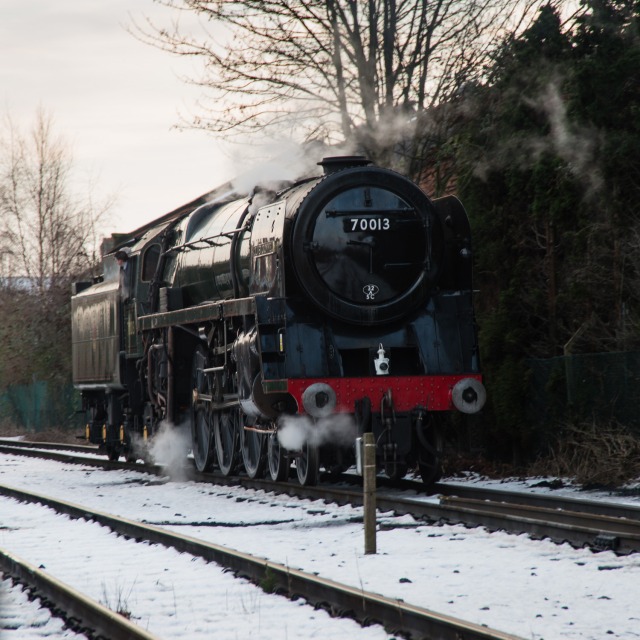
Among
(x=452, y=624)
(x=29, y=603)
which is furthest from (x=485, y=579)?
(x=29, y=603)

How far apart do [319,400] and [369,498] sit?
10.9ft

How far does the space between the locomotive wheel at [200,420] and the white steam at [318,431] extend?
2930 mm

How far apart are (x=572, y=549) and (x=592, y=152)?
21.1 feet

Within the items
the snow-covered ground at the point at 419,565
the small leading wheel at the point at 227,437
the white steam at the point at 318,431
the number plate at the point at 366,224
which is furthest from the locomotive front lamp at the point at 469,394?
the small leading wheel at the point at 227,437

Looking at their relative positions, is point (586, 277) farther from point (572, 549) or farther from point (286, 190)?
point (572, 549)

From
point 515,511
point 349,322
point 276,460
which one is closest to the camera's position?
point 515,511

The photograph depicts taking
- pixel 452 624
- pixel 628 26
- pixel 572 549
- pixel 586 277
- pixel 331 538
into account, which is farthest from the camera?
pixel 586 277

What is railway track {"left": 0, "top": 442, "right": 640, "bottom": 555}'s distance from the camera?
793 centimetres

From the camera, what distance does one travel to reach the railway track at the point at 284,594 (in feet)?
17.4

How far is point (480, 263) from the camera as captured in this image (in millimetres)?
15414

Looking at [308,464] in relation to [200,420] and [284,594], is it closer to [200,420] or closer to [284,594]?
[200,420]

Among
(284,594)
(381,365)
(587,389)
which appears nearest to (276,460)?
(381,365)

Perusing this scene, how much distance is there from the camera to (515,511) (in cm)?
972

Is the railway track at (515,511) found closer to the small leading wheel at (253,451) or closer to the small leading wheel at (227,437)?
the small leading wheel at (253,451)
